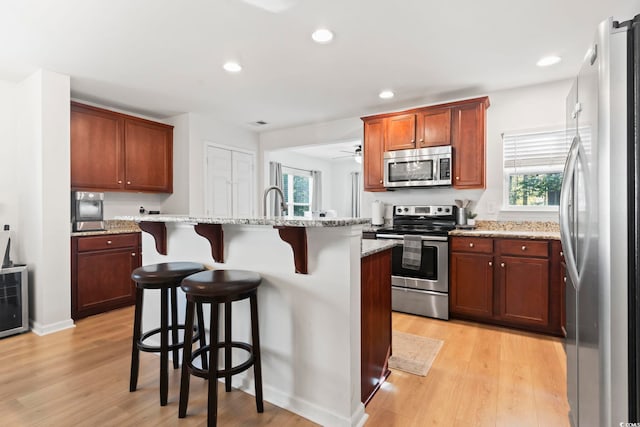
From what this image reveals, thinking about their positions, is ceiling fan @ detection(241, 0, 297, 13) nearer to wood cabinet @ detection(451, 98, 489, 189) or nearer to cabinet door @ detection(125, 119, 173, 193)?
wood cabinet @ detection(451, 98, 489, 189)

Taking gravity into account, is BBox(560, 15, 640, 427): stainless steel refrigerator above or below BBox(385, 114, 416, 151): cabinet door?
below

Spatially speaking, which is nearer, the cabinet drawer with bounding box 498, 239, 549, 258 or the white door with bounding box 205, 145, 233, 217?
the cabinet drawer with bounding box 498, 239, 549, 258

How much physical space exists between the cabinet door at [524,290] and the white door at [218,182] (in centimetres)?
380

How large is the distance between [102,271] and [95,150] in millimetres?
1417

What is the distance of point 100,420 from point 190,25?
259 cm

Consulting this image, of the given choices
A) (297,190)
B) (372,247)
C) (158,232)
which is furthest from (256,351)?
(297,190)

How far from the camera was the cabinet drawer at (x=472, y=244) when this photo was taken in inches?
124

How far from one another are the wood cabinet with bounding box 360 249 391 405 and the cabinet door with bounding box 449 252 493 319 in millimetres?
1387

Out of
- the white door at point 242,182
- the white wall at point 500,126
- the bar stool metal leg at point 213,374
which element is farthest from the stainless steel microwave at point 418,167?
the bar stool metal leg at point 213,374

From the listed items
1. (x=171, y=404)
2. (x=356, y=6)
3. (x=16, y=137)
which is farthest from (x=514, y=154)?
(x=16, y=137)

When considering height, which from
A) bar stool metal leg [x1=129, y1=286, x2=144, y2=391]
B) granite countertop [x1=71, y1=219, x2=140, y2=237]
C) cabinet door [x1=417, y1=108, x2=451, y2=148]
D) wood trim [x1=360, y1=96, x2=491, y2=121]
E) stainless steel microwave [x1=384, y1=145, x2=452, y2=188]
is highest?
wood trim [x1=360, y1=96, x2=491, y2=121]

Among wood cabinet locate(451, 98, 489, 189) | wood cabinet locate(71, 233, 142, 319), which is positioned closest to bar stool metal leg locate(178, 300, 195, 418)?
wood cabinet locate(71, 233, 142, 319)

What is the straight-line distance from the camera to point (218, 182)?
487 centimetres

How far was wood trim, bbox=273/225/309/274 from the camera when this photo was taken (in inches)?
65.4
